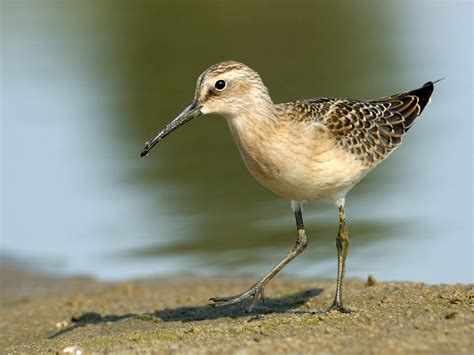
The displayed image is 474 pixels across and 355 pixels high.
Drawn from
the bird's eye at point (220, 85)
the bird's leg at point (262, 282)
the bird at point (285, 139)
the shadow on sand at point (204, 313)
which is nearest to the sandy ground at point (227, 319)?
the shadow on sand at point (204, 313)

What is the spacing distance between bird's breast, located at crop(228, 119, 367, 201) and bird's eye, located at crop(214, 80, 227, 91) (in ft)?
1.00

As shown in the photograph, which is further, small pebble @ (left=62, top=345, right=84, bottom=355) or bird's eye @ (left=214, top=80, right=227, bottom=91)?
bird's eye @ (left=214, top=80, right=227, bottom=91)

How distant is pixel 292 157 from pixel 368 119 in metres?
1.47

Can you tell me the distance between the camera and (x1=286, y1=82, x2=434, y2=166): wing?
29.8ft

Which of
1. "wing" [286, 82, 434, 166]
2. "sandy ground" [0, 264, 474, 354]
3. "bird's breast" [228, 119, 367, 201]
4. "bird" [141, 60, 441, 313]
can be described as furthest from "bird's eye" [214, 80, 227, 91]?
"sandy ground" [0, 264, 474, 354]

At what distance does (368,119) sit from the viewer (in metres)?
9.69

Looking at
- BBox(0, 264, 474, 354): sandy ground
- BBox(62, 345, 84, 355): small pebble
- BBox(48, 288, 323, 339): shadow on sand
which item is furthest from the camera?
BBox(48, 288, 323, 339): shadow on sand

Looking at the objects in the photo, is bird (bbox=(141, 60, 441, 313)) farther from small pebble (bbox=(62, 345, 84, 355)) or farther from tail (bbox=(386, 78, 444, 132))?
small pebble (bbox=(62, 345, 84, 355))

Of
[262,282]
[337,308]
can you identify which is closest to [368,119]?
[262,282]

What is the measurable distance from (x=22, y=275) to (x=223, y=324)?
5477 millimetres

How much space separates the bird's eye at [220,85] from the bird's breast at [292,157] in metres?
0.30

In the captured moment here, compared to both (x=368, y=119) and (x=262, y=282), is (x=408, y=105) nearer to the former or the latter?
(x=368, y=119)

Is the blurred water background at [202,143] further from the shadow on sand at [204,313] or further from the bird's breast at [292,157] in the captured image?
the bird's breast at [292,157]

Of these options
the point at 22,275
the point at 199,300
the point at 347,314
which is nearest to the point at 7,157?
the point at 22,275
